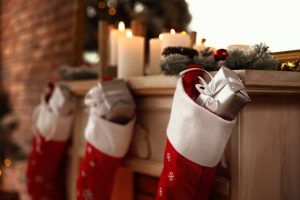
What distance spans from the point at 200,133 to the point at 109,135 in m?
0.51

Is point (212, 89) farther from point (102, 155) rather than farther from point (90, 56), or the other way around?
point (90, 56)

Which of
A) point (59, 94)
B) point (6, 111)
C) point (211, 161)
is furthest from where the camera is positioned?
point (6, 111)

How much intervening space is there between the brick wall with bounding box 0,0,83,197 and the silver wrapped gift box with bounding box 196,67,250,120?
4.73 feet

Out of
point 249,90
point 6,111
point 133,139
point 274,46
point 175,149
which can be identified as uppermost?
A: point 274,46

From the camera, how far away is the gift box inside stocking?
96 cm

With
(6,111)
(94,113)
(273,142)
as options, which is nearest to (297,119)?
(273,142)

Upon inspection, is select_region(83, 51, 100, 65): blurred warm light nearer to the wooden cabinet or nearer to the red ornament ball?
the wooden cabinet

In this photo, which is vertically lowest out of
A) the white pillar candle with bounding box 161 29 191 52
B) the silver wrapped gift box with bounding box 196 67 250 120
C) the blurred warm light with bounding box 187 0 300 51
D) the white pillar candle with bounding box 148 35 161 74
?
the silver wrapped gift box with bounding box 196 67 250 120

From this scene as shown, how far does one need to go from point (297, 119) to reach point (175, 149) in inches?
16.6

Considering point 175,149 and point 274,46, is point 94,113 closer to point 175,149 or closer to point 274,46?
point 175,149

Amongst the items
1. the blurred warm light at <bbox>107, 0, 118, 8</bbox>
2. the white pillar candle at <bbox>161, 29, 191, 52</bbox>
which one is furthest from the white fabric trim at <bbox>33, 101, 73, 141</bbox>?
the white pillar candle at <bbox>161, 29, 191, 52</bbox>

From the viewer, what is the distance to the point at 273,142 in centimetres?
109

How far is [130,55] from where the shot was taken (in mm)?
1479

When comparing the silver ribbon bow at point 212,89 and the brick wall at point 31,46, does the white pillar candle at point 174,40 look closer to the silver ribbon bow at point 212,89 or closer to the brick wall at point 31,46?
the silver ribbon bow at point 212,89
